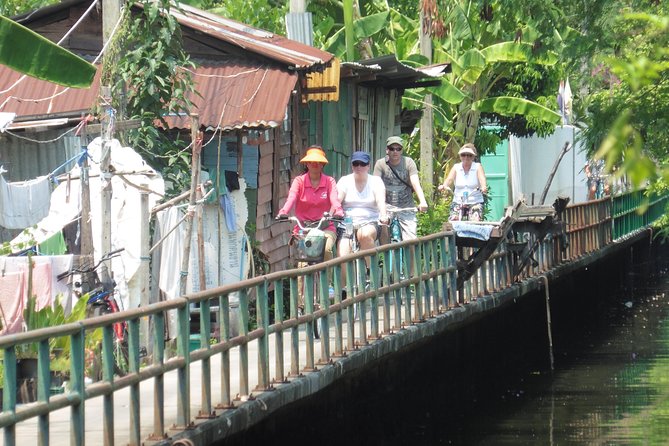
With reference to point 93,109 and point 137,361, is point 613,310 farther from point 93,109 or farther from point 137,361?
point 137,361

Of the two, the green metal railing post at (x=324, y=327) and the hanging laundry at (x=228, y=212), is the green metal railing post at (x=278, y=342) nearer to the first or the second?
the green metal railing post at (x=324, y=327)

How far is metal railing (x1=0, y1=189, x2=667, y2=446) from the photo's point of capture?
20.7 ft

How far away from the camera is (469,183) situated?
16.4 metres

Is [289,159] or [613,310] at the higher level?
[289,159]

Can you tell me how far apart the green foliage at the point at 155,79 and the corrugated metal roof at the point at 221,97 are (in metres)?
0.64

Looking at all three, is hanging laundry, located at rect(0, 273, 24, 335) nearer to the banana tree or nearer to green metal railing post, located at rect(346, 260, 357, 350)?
green metal railing post, located at rect(346, 260, 357, 350)

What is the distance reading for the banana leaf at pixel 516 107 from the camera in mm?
27844

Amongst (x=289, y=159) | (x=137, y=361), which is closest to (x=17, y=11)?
(x=289, y=159)

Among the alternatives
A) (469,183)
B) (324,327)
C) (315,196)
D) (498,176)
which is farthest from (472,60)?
(324,327)

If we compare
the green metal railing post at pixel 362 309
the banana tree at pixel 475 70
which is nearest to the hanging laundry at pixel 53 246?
the green metal railing post at pixel 362 309

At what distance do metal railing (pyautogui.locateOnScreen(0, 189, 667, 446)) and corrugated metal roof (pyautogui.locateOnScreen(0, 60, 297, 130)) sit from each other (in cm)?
208

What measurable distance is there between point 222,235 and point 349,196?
1.75 metres

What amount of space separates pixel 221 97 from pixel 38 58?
16.9 ft

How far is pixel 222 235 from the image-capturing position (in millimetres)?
14828
